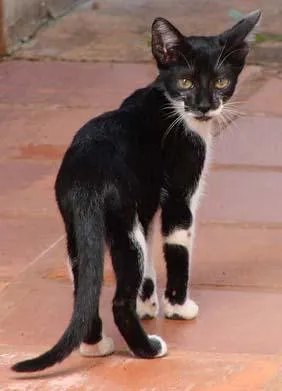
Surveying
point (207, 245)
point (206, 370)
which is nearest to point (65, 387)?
point (206, 370)

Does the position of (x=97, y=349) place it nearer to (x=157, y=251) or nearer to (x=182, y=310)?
(x=182, y=310)

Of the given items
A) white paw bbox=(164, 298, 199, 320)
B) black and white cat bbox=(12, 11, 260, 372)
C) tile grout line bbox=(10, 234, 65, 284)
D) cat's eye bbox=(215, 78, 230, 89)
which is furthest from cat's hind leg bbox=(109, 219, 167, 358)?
tile grout line bbox=(10, 234, 65, 284)

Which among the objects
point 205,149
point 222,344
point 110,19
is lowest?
point 110,19

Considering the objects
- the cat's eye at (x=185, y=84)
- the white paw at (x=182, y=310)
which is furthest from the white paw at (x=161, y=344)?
the cat's eye at (x=185, y=84)

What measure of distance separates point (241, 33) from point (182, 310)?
3.97ft

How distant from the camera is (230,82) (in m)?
4.95

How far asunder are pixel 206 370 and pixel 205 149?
994mm

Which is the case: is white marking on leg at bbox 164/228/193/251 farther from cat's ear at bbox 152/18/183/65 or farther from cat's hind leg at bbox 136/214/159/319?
cat's ear at bbox 152/18/183/65

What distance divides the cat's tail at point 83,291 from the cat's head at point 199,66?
0.72 meters

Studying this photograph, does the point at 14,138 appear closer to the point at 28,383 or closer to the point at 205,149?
the point at 205,149

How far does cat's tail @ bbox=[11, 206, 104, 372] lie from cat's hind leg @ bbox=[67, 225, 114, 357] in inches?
5.0

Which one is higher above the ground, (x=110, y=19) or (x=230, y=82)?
(x=230, y=82)

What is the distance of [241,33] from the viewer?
498 cm

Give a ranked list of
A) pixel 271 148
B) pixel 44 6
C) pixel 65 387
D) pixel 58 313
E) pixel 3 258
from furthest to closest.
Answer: pixel 44 6 < pixel 271 148 < pixel 3 258 < pixel 58 313 < pixel 65 387
